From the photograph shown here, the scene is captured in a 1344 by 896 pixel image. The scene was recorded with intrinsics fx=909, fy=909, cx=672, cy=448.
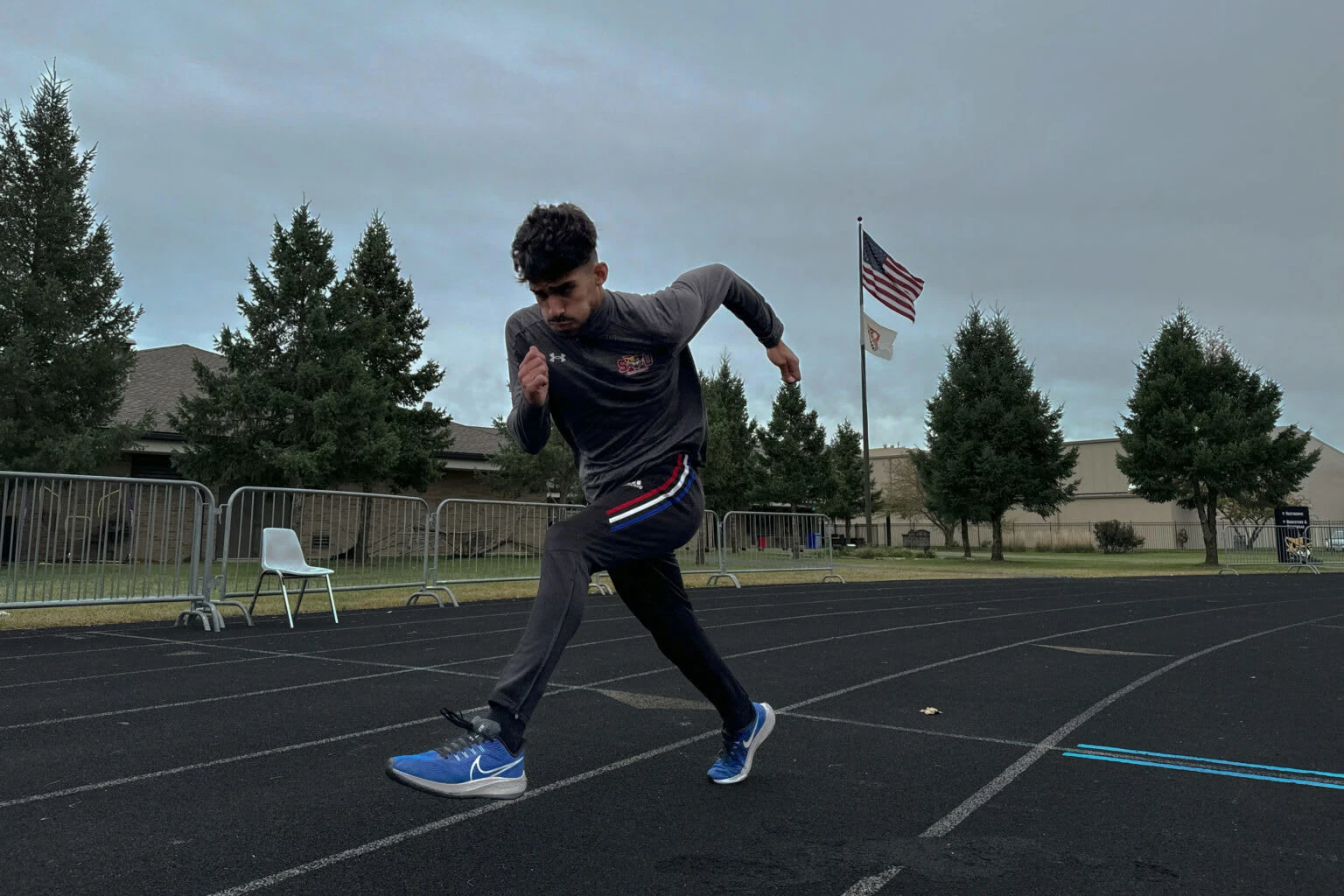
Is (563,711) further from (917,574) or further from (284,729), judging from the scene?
(917,574)

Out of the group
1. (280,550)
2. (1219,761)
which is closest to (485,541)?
(280,550)

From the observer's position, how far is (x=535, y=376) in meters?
2.71

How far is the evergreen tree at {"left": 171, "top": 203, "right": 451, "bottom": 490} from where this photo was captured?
2181 centimetres

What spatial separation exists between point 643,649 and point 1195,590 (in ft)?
45.1

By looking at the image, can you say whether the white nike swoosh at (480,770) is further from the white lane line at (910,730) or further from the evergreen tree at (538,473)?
the evergreen tree at (538,473)

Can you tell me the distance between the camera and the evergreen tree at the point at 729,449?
28.3m

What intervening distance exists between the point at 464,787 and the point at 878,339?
27816mm

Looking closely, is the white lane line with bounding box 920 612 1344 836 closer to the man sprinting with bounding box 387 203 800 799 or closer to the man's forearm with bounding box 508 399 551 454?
the man sprinting with bounding box 387 203 800 799

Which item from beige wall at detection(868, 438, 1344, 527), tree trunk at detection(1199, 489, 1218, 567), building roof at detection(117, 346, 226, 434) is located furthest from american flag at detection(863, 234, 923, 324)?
beige wall at detection(868, 438, 1344, 527)

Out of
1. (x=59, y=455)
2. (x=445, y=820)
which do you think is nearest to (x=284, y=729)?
(x=445, y=820)

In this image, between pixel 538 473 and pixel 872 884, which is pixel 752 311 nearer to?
pixel 872 884

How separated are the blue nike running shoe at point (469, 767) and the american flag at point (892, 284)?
26417 millimetres

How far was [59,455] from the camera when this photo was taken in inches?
778

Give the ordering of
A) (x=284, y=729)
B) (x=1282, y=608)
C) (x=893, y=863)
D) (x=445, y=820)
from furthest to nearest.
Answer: (x=1282, y=608) → (x=284, y=729) → (x=445, y=820) → (x=893, y=863)
